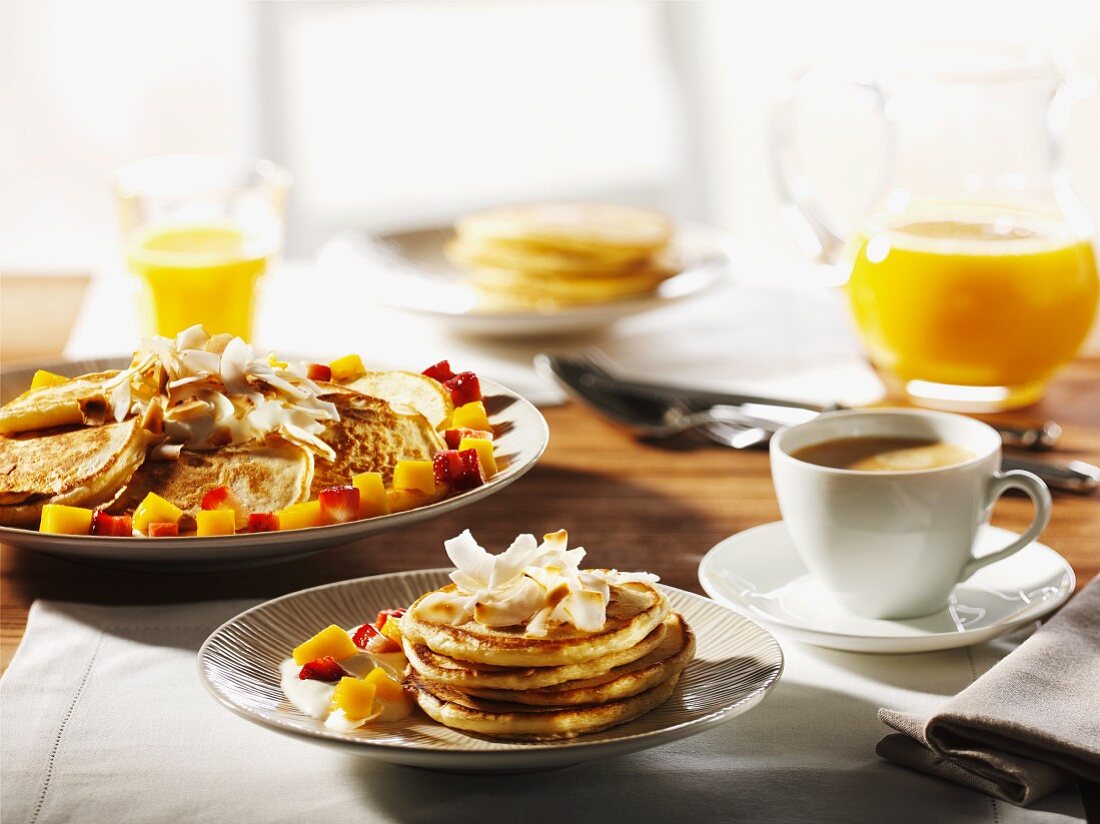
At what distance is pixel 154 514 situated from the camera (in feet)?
3.55

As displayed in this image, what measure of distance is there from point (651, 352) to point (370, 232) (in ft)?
2.02

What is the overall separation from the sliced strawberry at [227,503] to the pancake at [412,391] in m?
0.24

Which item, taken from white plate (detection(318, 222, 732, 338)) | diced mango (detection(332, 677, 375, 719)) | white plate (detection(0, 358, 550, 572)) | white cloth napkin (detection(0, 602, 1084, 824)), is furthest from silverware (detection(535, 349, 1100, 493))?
diced mango (detection(332, 677, 375, 719))

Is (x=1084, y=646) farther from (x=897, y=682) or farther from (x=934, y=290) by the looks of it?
(x=934, y=290)

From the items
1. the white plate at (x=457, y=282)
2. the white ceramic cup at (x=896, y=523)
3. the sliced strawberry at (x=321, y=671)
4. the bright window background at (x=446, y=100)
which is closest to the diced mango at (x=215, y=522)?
the sliced strawberry at (x=321, y=671)

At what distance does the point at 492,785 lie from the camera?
854 mm

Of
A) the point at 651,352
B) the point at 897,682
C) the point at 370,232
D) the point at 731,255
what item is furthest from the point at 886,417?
the point at 370,232

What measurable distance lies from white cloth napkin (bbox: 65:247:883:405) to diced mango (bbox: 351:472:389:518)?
637 mm

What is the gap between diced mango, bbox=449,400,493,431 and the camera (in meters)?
1.34

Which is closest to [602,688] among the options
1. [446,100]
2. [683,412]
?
[683,412]

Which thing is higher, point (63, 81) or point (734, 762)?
point (63, 81)

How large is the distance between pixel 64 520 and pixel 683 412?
0.82 meters

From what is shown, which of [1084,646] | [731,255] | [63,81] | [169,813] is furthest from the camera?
[63,81]

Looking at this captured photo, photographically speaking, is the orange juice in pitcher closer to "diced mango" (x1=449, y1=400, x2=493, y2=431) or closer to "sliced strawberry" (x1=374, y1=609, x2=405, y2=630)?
"diced mango" (x1=449, y1=400, x2=493, y2=431)
